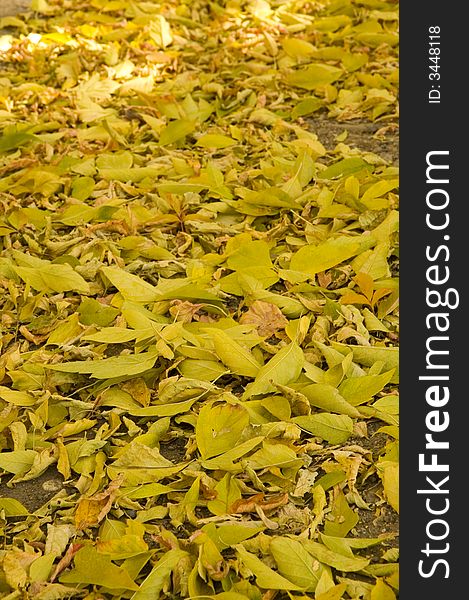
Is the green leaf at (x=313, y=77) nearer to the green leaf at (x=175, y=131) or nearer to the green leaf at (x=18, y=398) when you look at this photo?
the green leaf at (x=175, y=131)

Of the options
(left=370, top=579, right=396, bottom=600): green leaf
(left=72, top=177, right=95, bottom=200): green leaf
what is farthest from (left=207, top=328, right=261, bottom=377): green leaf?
(left=72, top=177, right=95, bottom=200): green leaf

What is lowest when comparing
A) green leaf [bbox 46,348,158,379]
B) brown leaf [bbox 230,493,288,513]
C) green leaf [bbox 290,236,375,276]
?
brown leaf [bbox 230,493,288,513]

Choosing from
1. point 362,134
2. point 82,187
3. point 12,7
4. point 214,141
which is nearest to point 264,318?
point 82,187

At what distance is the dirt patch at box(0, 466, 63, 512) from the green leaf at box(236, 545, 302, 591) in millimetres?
331

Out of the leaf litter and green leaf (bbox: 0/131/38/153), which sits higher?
green leaf (bbox: 0/131/38/153)

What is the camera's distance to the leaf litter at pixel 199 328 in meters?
1.31

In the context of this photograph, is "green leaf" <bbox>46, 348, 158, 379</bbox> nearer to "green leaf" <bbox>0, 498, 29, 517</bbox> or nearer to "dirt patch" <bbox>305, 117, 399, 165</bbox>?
"green leaf" <bbox>0, 498, 29, 517</bbox>

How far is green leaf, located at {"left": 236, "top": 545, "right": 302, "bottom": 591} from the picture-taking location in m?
1.24

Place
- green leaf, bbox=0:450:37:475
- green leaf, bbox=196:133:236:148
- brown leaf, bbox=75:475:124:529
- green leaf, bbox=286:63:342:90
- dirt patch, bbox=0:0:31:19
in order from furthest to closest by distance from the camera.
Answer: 1. dirt patch, bbox=0:0:31:19
2. green leaf, bbox=286:63:342:90
3. green leaf, bbox=196:133:236:148
4. green leaf, bbox=0:450:37:475
5. brown leaf, bbox=75:475:124:529

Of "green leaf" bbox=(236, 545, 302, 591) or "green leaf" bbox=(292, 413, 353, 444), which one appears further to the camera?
"green leaf" bbox=(292, 413, 353, 444)

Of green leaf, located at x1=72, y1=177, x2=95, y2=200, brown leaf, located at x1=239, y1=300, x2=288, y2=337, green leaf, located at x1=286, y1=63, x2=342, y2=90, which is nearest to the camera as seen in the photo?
brown leaf, located at x1=239, y1=300, x2=288, y2=337

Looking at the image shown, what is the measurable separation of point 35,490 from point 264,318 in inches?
20.9

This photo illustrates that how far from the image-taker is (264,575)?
4.12 feet

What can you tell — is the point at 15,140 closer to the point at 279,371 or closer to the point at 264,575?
the point at 279,371
